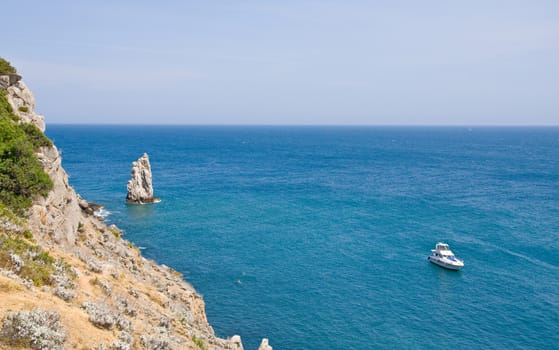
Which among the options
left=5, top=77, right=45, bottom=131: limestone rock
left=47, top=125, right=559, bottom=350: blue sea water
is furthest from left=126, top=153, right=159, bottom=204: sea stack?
left=5, top=77, right=45, bottom=131: limestone rock

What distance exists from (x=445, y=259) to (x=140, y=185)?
6266 cm

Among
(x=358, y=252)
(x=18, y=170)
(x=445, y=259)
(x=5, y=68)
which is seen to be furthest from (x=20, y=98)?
(x=445, y=259)

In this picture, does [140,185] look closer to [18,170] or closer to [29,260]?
[18,170]

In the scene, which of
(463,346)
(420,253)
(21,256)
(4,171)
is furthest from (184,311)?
(420,253)

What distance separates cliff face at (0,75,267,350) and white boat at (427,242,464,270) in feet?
112

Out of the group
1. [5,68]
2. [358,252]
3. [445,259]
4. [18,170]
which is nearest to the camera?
[18,170]

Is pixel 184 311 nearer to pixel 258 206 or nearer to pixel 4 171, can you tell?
pixel 4 171

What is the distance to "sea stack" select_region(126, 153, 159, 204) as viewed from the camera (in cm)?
8762

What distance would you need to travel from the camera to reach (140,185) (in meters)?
88.0

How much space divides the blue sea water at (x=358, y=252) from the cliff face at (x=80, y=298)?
12469mm

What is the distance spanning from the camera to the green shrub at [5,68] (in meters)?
40.9

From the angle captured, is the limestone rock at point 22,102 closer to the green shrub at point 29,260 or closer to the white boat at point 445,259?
the green shrub at point 29,260

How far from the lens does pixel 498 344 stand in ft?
128

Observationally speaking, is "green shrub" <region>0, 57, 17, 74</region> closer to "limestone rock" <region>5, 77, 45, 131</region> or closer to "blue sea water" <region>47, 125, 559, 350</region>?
"limestone rock" <region>5, 77, 45, 131</region>
